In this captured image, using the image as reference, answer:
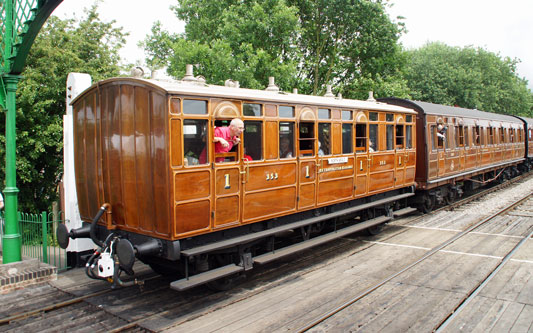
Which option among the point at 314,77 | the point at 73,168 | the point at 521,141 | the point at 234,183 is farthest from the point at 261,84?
the point at 521,141

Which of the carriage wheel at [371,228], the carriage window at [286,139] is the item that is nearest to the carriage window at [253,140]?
the carriage window at [286,139]

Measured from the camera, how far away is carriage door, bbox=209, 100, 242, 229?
18.3 ft

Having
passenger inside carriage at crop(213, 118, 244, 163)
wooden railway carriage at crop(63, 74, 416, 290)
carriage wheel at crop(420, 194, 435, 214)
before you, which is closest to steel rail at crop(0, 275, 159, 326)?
wooden railway carriage at crop(63, 74, 416, 290)

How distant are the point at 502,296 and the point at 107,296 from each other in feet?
19.3

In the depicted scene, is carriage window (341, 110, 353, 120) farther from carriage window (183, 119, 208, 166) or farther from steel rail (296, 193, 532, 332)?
carriage window (183, 119, 208, 166)

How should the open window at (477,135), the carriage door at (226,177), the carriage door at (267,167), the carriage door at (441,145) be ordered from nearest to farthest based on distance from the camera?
the carriage door at (226,177), the carriage door at (267,167), the carriage door at (441,145), the open window at (477,135)

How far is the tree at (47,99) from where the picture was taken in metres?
11.6

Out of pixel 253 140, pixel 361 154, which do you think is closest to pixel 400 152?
pixel 361 154

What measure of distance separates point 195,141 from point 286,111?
200cm

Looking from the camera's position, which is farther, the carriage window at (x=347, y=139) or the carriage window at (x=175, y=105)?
the carriage window at (x=347, y=139)

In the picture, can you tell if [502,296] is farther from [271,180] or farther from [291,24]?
[291,24]

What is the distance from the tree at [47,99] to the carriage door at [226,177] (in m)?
8.24

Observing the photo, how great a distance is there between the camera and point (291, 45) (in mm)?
20297

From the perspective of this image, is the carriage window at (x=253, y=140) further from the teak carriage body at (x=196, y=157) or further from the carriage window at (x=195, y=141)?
the carriage window at (x=195, y=141)
